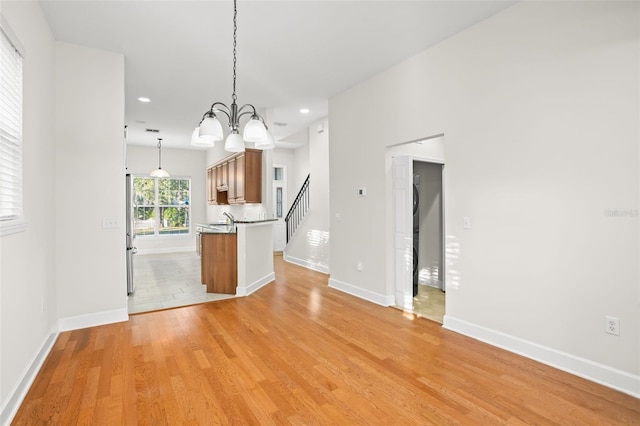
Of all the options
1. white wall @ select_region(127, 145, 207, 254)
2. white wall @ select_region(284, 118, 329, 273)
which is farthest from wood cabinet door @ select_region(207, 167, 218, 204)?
white wall @ select_region(284, 118, 329, 273)

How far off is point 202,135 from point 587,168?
305 cm

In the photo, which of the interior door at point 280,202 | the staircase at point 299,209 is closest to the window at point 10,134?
the staircase at point 299,209

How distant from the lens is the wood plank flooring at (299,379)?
2057 mm

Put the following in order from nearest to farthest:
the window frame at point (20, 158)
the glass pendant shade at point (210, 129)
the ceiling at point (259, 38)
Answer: the window frame at point (20, 158)
the glass pendant shade at point (210, 129)
the ceiling at point (259, 38)

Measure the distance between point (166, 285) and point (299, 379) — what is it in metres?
3.89

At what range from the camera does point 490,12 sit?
3061mm

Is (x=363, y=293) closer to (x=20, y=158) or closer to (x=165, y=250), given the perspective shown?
(x=20, y=158)

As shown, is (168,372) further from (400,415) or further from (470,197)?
(470,197)

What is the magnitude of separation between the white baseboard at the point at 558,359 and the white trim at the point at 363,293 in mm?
1024

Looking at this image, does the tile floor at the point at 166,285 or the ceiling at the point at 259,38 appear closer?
the ceiling at the point at 259,38

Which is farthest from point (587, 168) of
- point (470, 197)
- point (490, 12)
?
point (490, 12)

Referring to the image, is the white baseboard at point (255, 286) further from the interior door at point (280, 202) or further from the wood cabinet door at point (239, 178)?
the interior door at point (280, 202)

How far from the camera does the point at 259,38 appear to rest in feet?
11.4

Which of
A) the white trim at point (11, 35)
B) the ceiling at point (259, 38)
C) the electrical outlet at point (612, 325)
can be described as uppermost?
the ceiling at point (259, 38)
